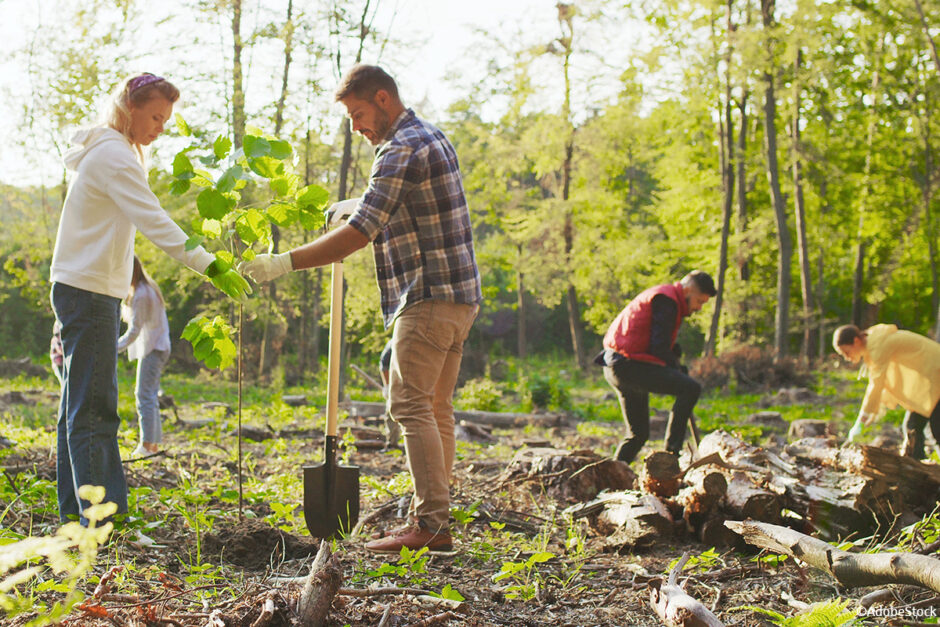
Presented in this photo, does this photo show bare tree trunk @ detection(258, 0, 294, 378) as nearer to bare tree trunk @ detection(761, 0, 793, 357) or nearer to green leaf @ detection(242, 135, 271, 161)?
green leaf @ detection(242, 135, 271, 161)

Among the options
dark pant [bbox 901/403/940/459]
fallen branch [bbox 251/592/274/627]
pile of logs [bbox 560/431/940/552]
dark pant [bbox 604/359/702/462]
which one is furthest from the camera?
dark pant [bbox 901/403/940/459]

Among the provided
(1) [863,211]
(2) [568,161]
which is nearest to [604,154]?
(2) [568,161]

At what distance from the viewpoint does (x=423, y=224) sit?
3.27m

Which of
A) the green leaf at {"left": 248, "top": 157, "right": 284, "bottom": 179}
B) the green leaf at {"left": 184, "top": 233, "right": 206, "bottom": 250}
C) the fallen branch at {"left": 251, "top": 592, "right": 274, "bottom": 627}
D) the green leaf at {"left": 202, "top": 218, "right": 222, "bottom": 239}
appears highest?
the green leaf at {"left": 248, "top": 157, "right": 284, "bottom": 179}

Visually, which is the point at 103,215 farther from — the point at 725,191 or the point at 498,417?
the point at 725,191

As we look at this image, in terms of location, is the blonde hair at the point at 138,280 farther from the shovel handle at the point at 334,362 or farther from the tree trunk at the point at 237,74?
the tree trunk at the point at 237,74

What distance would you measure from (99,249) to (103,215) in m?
0.15

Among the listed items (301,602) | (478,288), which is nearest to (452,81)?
(478,288)

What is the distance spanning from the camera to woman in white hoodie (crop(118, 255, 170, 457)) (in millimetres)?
5590

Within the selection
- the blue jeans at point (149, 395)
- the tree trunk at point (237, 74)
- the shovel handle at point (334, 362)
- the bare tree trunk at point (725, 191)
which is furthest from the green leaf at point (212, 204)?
the bare tree trunk at point (725, 191)

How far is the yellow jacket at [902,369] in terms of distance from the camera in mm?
6059

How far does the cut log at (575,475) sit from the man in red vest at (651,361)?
689mm

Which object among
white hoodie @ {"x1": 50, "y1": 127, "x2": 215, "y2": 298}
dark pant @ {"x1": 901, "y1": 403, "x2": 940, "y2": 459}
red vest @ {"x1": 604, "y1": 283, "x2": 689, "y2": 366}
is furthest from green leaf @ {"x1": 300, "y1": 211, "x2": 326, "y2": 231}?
dark pant @ {"x1": 901, "y1": 403, "x2": 940, "y2": 459}

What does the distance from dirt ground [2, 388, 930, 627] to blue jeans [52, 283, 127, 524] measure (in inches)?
12.1
